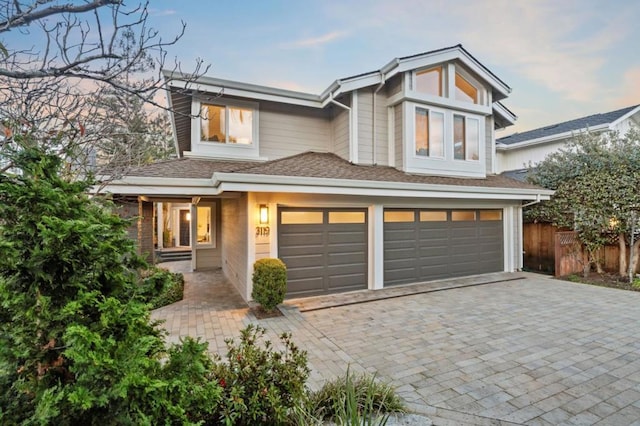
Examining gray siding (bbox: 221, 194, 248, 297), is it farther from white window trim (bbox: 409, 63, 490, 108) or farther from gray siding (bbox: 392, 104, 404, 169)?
white window trim (bbox: 409, 63, 490, 108)

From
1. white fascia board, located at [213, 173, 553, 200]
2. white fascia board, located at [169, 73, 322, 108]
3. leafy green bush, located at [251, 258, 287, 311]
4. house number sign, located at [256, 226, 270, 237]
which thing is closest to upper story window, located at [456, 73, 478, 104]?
white fascia board, located at [213, 173, 553, 200]

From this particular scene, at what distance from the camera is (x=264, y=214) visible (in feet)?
22.6

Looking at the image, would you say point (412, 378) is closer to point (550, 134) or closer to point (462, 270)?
point (462, 270)

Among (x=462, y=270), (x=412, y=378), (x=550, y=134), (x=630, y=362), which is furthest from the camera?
(x=550, y=134)

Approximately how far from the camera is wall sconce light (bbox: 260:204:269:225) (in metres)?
6.88

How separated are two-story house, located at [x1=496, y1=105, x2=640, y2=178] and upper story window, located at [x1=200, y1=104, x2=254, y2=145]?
11.8m

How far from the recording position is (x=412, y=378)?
3.72 m

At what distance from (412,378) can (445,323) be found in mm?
2293

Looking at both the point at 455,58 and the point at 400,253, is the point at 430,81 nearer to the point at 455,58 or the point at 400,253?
the point at 455,58

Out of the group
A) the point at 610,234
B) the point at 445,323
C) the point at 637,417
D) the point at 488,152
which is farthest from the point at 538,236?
the point at 637,417

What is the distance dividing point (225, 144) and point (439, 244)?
280 inches

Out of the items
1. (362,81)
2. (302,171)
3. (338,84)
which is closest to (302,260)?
(302,171)

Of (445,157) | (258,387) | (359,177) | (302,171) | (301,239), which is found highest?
(445,157)

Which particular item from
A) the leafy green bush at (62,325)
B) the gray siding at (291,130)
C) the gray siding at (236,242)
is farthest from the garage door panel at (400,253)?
the leafy green bush at (62,325)
